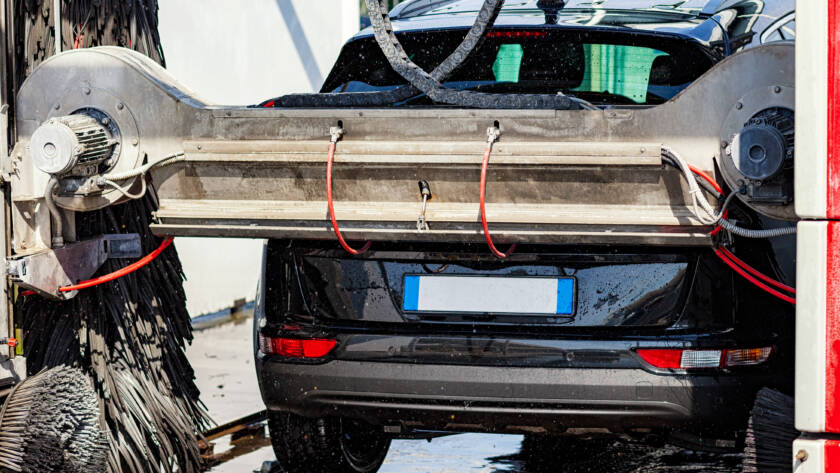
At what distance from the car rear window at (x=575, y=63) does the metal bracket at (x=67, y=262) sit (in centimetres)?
111

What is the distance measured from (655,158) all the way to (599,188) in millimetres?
199

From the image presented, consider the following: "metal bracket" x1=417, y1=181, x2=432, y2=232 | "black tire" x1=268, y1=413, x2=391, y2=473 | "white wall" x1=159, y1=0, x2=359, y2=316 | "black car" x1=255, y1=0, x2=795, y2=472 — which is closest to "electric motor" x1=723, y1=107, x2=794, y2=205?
"black car" x1=255, y1=0, x2=795, y2=472

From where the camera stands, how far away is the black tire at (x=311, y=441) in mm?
4480

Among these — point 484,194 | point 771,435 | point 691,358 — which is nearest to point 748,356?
point 691,358

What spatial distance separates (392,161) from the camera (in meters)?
3.71

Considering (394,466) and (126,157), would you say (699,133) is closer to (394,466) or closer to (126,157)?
(126,157)

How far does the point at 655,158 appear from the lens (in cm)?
354

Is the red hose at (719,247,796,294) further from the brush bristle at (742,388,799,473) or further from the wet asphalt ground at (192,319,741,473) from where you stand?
the wet asphalt ground at (192,319,741,473)

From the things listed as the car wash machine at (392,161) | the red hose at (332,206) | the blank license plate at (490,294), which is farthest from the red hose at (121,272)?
the blank license plate at (490,294)

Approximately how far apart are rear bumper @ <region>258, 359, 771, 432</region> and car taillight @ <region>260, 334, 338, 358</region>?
4 cm

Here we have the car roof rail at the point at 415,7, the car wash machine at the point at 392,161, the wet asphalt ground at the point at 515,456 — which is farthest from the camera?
the car roof rail at the point at 415,7

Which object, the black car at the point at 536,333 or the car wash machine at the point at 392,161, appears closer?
the car wash machine at the point at 392,161

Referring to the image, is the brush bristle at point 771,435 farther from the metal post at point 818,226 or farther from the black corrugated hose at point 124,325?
the black corrugated hose at point 124,325

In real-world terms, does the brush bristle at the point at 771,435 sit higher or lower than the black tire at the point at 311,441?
higher
